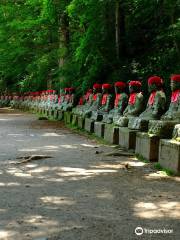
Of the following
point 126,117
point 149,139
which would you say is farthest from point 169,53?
point 149,139

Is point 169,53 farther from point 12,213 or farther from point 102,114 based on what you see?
point 12,213

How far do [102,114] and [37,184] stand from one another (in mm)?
9487

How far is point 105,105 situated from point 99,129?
1.45 m

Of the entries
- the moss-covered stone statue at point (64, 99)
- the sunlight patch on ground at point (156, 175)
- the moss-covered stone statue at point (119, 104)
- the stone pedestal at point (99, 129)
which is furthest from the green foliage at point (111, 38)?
the sunlight patch on ground at point (156, 175)

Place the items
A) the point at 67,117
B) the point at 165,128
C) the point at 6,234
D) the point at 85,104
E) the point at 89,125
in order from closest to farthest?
the point at 6,234
the point at 165,128
the point at 89,125
the point at 85,104
the point at 67,117

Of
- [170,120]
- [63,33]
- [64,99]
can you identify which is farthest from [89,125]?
[63,33]

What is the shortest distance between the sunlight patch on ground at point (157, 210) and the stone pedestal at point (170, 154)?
6.90 ft

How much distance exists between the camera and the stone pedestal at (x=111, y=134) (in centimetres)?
1405

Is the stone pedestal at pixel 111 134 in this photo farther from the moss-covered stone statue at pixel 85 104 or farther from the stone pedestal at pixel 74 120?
the stone pedestal at pixel 74 120

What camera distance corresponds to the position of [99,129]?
16312 mm

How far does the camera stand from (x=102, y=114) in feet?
57.3

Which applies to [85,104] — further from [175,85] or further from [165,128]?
[165,128]

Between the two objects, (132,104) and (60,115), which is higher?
(132,104)

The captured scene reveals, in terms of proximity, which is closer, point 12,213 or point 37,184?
point 12,213
